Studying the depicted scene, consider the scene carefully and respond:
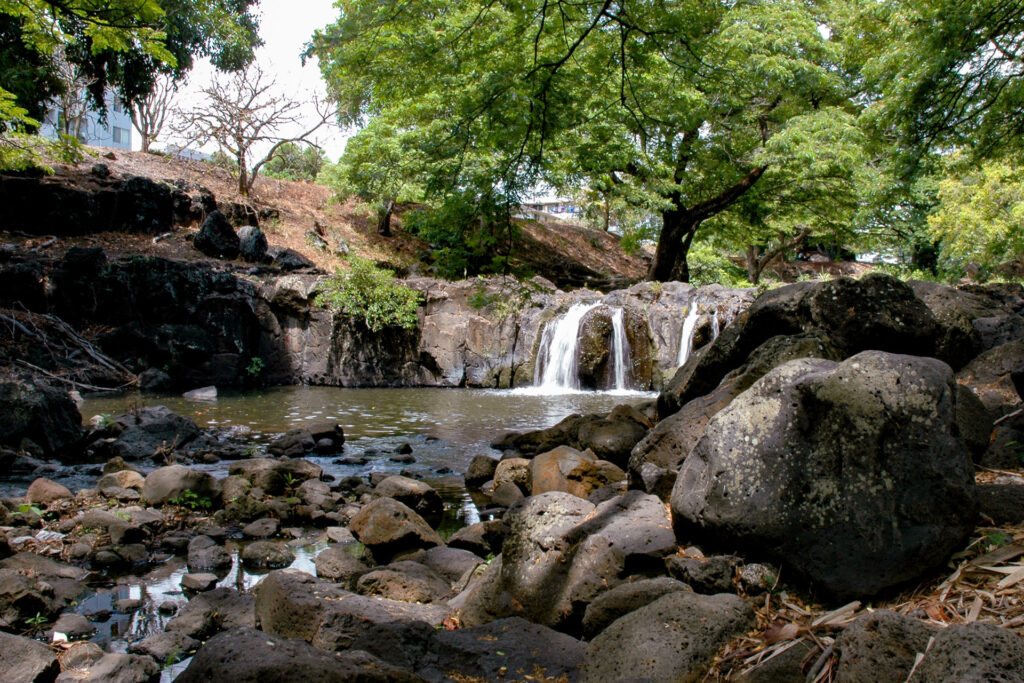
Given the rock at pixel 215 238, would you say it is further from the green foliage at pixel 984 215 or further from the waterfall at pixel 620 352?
the green foliage at pixel 984 215

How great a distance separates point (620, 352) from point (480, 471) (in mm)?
10791

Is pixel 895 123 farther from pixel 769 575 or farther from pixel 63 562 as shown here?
pixel 63 562

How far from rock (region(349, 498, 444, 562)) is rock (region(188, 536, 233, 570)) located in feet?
3.58

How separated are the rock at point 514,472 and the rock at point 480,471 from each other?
0.33 meters

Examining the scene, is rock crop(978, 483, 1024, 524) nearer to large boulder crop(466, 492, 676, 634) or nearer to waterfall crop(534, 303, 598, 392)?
large boulder crop(466, 492, 676, 634)

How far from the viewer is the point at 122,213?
2133 centimetres

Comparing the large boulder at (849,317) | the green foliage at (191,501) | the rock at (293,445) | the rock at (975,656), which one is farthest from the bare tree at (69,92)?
the rock at (975,656)

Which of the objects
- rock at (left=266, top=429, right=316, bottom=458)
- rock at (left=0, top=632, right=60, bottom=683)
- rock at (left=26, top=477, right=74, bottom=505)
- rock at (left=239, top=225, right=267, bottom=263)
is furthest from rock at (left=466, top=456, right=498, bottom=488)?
rock at (left=239, top=225, right=267, bottom=263)

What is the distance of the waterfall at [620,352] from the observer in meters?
18.3

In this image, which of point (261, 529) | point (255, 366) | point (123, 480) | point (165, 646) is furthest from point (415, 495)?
point (255, 366)

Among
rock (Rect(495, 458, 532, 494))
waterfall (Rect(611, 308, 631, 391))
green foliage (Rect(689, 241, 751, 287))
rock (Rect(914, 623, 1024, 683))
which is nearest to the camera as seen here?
rock (Rect(914, 623, 1024, 683))

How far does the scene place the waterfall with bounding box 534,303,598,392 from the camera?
18422 mm

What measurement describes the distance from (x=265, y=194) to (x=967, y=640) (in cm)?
3157

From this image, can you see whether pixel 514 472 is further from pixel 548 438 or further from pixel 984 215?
pixel 984 215
